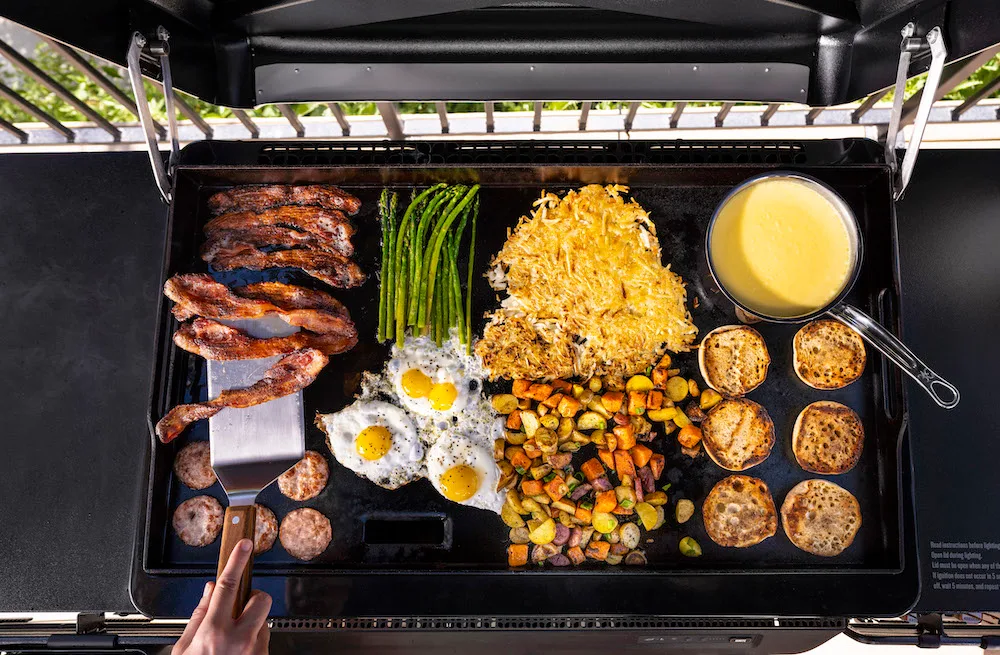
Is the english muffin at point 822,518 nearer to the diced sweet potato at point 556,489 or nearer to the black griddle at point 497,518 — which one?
the black griddle at point 497,518

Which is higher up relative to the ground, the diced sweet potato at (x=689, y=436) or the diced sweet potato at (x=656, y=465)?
the diced sweet potato at (x=689, y=436)

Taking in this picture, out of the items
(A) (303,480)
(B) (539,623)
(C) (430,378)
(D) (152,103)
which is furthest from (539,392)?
(D) (152,103)

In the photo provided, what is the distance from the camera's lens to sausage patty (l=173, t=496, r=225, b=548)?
11.4 feet

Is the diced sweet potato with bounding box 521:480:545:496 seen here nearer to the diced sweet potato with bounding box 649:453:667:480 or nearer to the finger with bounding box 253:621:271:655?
the diced sweet potato with bounding box 649:453:667:480

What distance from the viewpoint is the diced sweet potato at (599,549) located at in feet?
11.2

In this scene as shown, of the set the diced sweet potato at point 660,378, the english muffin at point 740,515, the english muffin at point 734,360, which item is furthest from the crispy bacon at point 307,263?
the english muffin at point 740,515

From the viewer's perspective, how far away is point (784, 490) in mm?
3537

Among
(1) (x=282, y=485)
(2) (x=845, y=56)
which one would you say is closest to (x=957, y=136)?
(2) (x=845, y=56)

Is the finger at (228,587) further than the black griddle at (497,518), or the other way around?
the black griddle at (497,518)

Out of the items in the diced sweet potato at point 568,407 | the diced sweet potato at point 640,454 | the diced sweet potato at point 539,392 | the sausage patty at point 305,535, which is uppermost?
the diced sweet potato at point 539,392

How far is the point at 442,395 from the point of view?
354cm

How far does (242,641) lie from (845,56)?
427 cm

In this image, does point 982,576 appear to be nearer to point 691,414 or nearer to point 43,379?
point 691,414

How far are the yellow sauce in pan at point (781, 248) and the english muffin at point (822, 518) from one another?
107 cm
